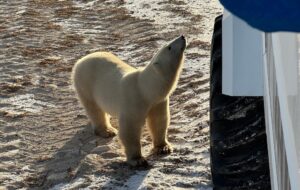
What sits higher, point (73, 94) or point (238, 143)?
point (238, 143)

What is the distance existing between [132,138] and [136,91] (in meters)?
0.32

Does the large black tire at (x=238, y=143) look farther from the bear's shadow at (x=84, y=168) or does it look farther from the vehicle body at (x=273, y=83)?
the bear's shadow at (x=84, y=168)

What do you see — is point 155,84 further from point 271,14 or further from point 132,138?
point 271,14

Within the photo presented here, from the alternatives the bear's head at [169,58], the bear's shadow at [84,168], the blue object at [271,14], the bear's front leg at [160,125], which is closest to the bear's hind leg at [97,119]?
the bear's shadow at [84,168]

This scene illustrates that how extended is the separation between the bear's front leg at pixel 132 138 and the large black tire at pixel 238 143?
110 cm

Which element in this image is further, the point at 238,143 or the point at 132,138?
the point at 132,138

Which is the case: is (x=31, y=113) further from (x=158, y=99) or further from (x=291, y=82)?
(x=291, y=82)

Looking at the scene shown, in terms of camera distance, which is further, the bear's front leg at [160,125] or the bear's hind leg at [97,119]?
the bear's hind leg at [97,119]

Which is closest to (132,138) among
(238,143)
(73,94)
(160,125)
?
(160,125)

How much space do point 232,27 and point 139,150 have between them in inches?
61.1

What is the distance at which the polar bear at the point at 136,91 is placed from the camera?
4652mm

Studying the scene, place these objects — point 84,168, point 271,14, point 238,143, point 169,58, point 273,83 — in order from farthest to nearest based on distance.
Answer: point 84,168, point 169,58, point 238,143, point 273,83, point 271,14

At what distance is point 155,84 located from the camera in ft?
15.3

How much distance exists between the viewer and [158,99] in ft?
15.5
